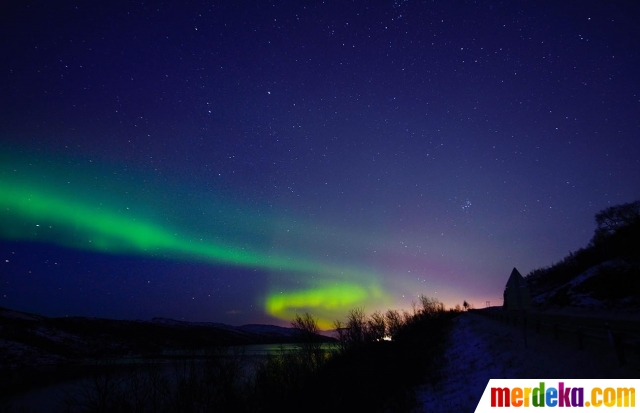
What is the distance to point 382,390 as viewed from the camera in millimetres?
24250

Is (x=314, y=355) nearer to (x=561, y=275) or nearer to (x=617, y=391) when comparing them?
(x=617, y=391)

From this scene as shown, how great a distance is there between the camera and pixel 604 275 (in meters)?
38.8

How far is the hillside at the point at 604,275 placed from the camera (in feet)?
116

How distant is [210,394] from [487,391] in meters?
27.9

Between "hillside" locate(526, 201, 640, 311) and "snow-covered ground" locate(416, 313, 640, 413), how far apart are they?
19.8 metres

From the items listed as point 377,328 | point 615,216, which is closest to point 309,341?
point 377,328

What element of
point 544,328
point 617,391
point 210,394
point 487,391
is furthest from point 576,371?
point 210,394

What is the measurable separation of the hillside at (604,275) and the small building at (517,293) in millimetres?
23257

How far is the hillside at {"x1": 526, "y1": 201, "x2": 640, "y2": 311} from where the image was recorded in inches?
1389

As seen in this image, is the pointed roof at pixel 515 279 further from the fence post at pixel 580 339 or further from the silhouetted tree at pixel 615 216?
the silhouetted tree at pixel 615 216

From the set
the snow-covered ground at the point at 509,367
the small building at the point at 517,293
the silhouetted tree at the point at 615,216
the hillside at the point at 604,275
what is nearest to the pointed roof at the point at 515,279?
the small building at the point at 517,293

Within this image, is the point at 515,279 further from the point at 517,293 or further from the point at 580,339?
the point at 580,339

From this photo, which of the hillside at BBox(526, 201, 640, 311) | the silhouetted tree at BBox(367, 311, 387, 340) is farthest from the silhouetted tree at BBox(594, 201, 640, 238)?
the silhouetted tree at BBox(367, 311, 387, 340)

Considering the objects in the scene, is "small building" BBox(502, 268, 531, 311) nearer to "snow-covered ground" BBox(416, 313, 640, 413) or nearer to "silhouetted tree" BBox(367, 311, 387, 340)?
"snow-covered ground" BBox(416, 313, 640, 413)
